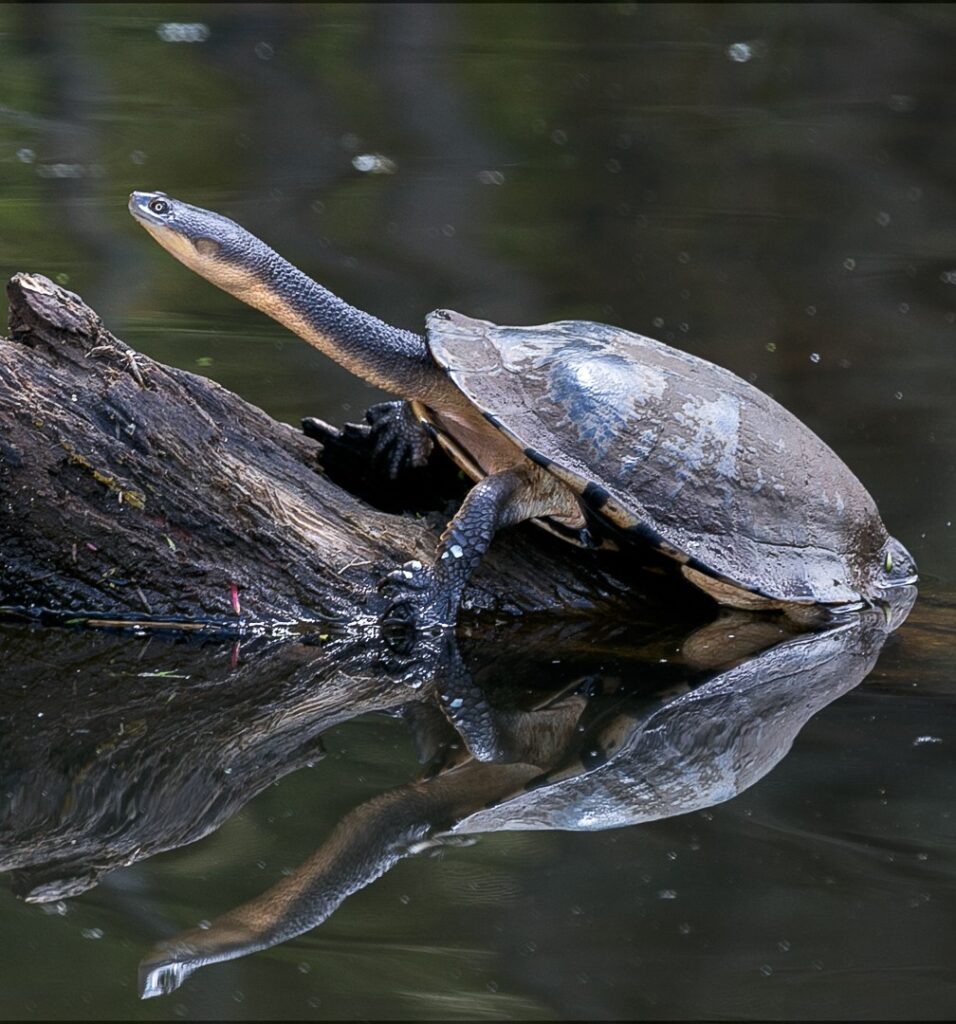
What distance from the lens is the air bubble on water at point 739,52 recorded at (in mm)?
12820

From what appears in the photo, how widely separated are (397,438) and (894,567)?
148cm

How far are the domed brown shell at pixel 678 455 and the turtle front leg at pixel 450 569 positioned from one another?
0.52 feet

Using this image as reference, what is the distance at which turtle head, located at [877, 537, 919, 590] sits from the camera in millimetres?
4066

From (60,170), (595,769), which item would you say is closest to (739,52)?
(60,170)

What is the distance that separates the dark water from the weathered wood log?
0.48 feet

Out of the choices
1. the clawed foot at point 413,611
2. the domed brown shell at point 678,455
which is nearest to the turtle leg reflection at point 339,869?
the clawed foot at point 413,611

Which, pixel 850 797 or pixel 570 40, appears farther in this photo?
pixel 570 40

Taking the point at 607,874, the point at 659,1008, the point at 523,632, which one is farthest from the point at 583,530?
the point at 659,1008

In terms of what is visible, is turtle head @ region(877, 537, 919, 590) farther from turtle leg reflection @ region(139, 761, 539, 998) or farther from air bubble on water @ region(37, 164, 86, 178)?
air bubble on water @ region(37, 164, 86, 178)

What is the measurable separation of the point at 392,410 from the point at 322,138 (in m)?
6.55

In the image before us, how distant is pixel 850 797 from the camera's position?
2.90 meters

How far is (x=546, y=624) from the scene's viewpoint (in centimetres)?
375

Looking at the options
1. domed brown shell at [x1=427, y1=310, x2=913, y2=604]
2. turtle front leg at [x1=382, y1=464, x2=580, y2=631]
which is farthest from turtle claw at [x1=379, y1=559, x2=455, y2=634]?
domed brown shell at [x1=427, y1=310, x2=913, y2=604]

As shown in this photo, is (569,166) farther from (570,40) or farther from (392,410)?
(392,410)
